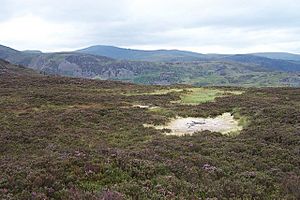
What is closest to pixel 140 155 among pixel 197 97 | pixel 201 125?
pixel 201 125

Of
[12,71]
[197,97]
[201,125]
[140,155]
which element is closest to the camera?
[140,155]

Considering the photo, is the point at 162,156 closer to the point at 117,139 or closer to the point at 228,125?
the point at 117,139

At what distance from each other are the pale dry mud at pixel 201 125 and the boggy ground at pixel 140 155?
847 mm

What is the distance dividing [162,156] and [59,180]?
A: 5788 mm

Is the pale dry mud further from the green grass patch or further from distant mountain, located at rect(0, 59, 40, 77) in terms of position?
distant mountain, located at rect(0, 59, 40, 77)

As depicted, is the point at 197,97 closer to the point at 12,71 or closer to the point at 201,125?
the point at 201,125

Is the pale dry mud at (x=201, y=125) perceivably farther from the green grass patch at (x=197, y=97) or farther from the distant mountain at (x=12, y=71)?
the distant mountain at (x=12, y=71)

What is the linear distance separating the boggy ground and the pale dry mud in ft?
2.78

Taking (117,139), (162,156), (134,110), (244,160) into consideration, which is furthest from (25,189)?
(134,110)

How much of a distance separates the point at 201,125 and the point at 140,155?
38.0ft

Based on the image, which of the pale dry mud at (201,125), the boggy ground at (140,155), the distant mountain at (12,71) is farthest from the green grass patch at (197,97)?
the distant mountain at (12,71)

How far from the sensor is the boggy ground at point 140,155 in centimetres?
1255

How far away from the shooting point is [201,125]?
27.7 m

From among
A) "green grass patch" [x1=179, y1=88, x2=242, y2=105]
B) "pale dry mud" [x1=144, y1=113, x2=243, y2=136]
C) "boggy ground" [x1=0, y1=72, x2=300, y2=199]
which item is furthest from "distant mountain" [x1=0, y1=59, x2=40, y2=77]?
"pale dry mud" [x1=144, y1=113, x2=243, y2=136]
